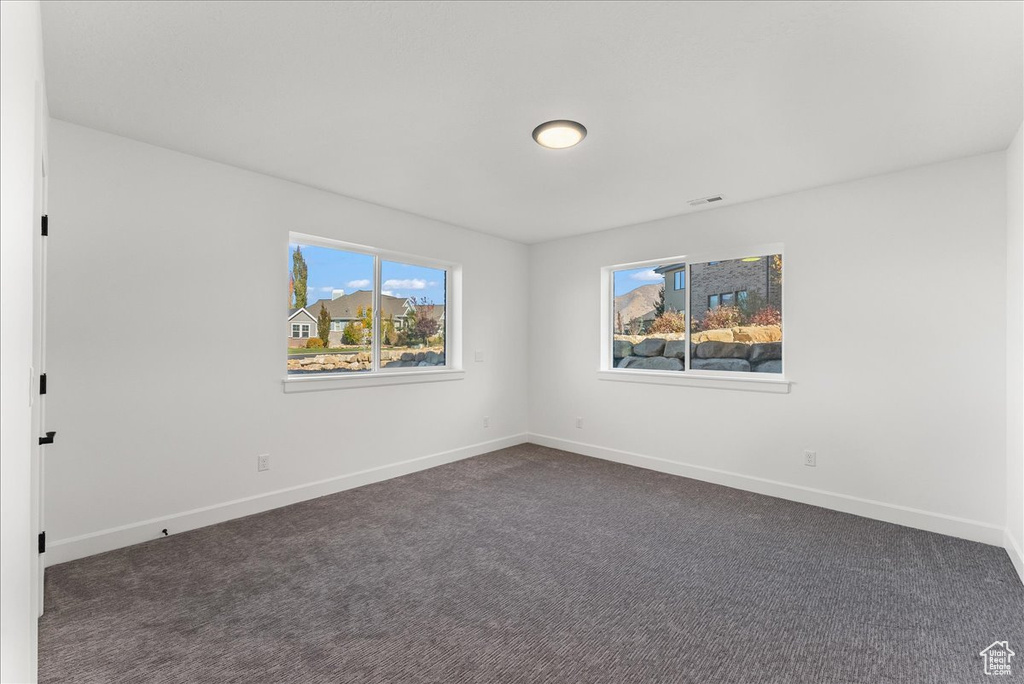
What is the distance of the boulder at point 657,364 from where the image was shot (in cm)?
463

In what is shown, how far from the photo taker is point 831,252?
3.59 m

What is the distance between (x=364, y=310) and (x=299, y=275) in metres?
0.65

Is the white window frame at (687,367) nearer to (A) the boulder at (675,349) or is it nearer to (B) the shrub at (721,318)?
(A) the boulder at (675,349)

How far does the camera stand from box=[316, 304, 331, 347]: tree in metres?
3.91

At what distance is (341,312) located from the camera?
4.08m

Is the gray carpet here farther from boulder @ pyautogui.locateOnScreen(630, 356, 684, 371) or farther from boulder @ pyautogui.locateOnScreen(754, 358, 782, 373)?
boulder @ pyautogui.locateOnScreen(630, 356, 684, 371)

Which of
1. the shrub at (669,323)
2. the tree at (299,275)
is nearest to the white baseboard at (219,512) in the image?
the tree at (299,275)

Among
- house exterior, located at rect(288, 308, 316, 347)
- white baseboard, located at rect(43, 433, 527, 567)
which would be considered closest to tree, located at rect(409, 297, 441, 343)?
house exterior, located at rect(288, 308, 316, 347)

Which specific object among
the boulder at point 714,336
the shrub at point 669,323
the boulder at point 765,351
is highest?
the shrub at point 669,323

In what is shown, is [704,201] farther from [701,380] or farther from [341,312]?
[341,312]

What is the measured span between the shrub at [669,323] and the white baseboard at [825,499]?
1.28m

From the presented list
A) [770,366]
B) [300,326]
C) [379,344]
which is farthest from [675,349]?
[300,326]

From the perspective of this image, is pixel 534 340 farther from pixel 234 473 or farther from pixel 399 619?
pixel 399 619

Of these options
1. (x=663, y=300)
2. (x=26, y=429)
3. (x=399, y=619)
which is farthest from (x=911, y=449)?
(x=26, y=429)
